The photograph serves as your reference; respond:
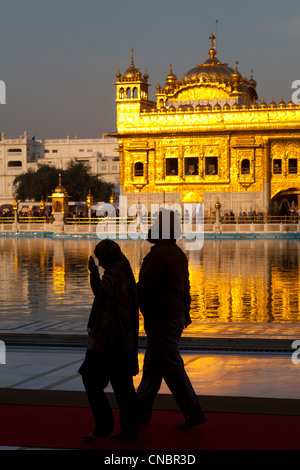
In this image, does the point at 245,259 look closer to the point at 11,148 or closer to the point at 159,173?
the point at 159,173

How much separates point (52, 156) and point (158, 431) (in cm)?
10831

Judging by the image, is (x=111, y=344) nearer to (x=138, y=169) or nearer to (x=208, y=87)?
(x=138, y=169)

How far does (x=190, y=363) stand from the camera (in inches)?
343

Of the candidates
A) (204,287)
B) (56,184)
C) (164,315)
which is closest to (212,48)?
(56,184)

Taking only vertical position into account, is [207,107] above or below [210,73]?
below

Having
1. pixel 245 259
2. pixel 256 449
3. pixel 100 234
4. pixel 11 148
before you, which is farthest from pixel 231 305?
pixel 11 148

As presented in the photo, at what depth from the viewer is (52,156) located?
11300 centimetres

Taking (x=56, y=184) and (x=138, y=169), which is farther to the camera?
(x=56, y=184)

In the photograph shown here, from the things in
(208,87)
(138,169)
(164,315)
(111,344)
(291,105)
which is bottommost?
(111,344)

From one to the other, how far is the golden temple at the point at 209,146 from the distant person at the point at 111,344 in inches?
1738

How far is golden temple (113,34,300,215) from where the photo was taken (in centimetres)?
5103

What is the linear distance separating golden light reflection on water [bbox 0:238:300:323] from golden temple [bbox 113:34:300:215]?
2372 centimetres

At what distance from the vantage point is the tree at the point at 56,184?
74.2 metres

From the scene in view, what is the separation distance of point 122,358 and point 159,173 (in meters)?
47.3
